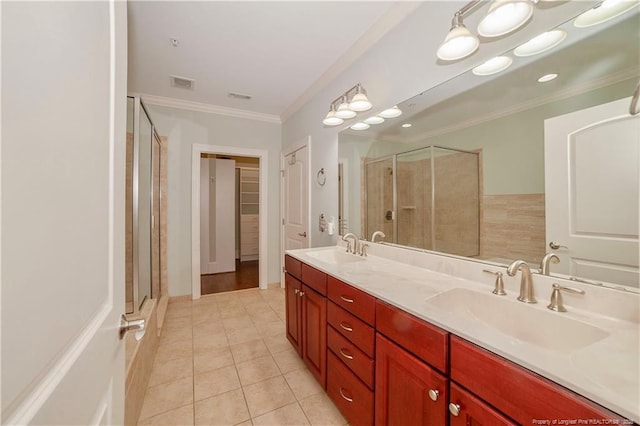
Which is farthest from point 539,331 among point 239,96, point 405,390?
point 239,96

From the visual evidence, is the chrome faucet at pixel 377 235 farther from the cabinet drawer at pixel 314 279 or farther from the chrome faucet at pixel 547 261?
the chrome faucet at pixel 547 261

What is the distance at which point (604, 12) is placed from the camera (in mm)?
946

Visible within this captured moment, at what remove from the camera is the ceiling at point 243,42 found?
5.79ft

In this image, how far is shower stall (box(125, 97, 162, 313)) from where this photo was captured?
1.94 m

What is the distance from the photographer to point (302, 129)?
3.18 meters

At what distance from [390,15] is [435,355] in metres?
2.08

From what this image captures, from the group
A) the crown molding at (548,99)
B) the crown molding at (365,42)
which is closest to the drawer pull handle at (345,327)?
the crown molding at (548,99)

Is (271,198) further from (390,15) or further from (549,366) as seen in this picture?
(549,366)

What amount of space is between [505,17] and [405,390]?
1598 millimetres

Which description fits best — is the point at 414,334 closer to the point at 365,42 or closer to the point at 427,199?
the point at 427,199

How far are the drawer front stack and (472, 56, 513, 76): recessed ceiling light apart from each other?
1277 mm

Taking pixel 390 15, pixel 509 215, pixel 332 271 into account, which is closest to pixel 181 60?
pixel 390 15

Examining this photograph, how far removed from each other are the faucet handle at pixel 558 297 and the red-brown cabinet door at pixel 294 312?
4.58 feet

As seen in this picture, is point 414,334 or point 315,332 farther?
point 315,332
